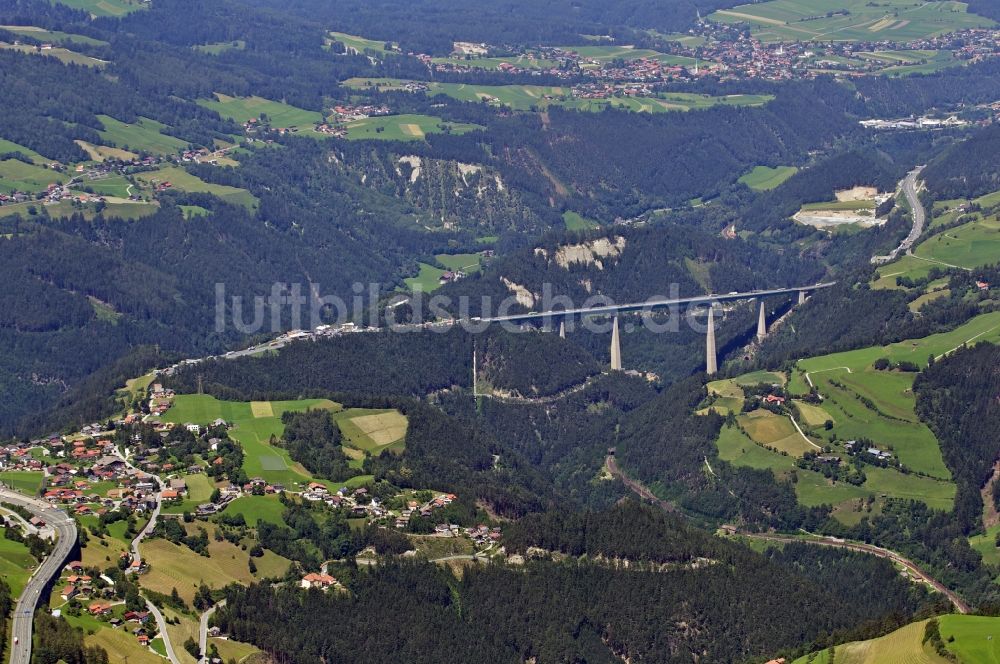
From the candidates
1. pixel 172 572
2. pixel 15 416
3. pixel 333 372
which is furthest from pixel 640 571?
pixel 15 416

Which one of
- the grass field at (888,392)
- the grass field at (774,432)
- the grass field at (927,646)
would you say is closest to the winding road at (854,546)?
the grass field at (888,392)

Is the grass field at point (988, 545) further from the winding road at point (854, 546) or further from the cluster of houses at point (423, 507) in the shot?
the cluster of houses at point (423, 507)

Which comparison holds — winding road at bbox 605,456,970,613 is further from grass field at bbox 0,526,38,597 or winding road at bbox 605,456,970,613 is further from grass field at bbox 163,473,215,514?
grass field at bbox 0,526,38,597

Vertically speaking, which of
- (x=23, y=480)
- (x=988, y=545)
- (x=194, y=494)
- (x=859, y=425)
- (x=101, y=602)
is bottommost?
(x=988, y=545)

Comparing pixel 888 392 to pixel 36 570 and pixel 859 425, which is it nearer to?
pixel 859 425

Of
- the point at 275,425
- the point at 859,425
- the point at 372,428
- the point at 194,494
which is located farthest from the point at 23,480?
the point at 859,425

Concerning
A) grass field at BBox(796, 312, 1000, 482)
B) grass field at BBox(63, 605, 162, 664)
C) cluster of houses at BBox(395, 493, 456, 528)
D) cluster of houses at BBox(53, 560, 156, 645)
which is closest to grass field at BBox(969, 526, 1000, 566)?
grass field at BBox(796, 312, 1000, 482)
